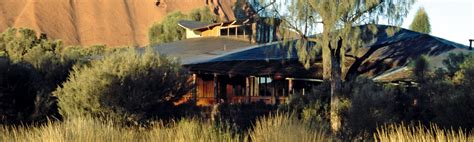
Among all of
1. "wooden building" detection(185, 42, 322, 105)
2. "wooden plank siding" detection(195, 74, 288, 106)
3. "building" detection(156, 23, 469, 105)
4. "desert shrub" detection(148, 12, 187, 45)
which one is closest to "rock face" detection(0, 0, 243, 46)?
"desert shrub" detection(148, 12, 187, 45)

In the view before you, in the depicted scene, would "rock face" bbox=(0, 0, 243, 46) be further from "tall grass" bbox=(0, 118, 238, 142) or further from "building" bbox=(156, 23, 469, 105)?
"tall grass" bbox=(0, 118, 238, 142)

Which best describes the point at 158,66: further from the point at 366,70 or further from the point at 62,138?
the point at 366,70

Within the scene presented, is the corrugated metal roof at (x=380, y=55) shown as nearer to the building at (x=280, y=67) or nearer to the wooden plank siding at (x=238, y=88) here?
the building at (x=280, y=67)

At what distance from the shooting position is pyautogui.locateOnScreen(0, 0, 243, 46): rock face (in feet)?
310

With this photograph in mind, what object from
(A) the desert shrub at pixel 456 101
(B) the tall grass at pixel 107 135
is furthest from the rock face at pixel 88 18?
(B) the tall grass at pixel 107 135

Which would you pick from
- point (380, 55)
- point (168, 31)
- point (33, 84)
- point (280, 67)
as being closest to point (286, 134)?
point (33, 84)

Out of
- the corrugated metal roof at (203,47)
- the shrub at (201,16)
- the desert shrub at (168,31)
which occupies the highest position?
the shrub at (201,16)

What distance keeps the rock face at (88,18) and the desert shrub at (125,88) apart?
254ft

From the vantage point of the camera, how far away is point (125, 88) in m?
14.8

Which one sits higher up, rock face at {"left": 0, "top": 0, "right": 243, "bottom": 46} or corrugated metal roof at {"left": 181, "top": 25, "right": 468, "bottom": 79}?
rock face at {"left": 0, "top": 0, "right": 243, "bottom": 46}

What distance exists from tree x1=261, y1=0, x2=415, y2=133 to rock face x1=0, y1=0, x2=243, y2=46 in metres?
72.6

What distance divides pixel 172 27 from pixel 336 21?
1755 inches

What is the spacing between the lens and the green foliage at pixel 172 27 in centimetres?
6159

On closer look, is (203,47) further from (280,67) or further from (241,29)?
(280,67)
